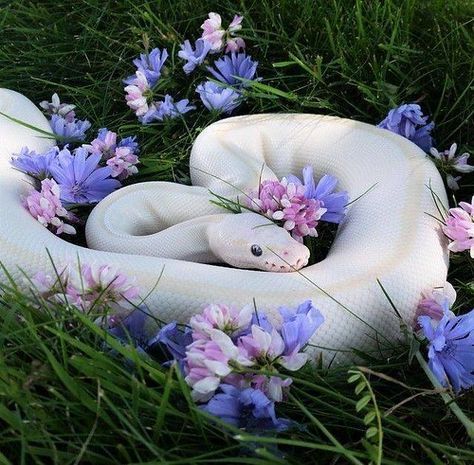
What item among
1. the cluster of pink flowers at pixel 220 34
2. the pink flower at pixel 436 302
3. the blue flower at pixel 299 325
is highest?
the cluster of pink flowers at pixel 220 34

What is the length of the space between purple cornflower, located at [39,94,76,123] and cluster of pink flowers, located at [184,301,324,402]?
2.00m

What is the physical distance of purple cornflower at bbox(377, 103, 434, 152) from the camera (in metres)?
3.70

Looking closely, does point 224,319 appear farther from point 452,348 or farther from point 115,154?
point 115,154

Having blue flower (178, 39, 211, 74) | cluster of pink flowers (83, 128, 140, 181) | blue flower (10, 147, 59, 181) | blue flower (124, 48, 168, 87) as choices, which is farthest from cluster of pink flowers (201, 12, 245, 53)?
blue flower (10, 147, 59, 181)

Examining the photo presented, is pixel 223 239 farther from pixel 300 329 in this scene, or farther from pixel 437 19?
pixel 437 19

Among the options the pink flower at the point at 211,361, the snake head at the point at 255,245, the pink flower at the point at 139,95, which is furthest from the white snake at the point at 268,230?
the pink flower at the point at 211,361

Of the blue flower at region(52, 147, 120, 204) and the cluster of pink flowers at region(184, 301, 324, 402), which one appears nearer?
the cluster of pink flowers at region(184, 301, 324, 402)

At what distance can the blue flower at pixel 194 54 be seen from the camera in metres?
4.07

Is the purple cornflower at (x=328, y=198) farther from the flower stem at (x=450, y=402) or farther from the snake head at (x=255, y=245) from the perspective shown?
the flower stem at (x=450, y=402)

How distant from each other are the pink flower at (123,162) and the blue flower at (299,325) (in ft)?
4.59

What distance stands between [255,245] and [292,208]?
0.21 m

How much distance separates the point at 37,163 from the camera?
11.9 ft

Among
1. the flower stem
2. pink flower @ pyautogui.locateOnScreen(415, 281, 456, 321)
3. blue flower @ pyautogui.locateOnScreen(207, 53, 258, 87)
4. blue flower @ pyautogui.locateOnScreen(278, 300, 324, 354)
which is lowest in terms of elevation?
pink flower @ pyautogui.locateOnScreen(415, 281, 456, 321)

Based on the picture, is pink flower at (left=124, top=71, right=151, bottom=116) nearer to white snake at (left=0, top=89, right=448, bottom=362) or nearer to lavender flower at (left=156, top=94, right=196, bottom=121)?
lavender flower at (left=156, top=94, right=196, bottom=121)
